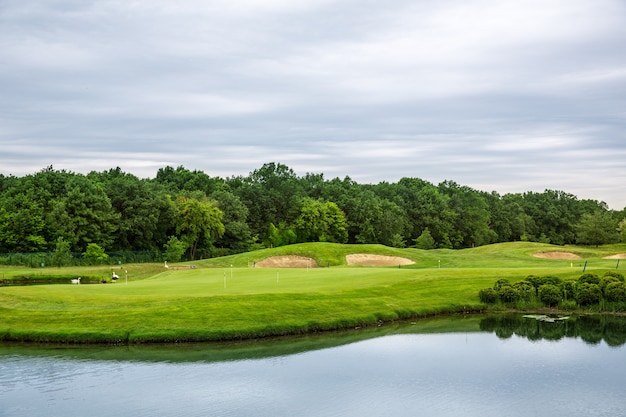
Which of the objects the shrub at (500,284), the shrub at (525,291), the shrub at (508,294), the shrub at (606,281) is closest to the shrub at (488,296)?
the shrub at (508,294)

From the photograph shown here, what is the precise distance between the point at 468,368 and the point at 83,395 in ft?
54.1

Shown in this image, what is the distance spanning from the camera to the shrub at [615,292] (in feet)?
152

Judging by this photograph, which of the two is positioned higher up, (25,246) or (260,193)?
(260,193)

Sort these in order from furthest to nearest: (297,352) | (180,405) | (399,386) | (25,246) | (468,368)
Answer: (25,246)
(297,352)
(468,368)
(399,386)
(180,405)

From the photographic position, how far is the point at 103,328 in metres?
36.9

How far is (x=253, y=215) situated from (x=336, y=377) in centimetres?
9579

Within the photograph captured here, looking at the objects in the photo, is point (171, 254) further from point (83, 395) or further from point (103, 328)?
point (83, 395)

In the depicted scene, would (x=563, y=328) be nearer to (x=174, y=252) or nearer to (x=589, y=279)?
(x=589, y=279)

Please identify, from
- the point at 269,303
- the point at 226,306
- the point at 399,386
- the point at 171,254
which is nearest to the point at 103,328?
the point at 226,306

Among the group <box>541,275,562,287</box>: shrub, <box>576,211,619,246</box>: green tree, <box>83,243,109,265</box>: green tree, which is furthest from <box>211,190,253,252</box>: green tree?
<box>541,275,562,287</box>: shrub

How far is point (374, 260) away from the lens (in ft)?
257

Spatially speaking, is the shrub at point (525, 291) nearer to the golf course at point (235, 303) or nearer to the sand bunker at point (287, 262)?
the golf course at point (235, 303)

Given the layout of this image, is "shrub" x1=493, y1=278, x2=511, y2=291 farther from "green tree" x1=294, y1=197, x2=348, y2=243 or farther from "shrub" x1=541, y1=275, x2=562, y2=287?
"green tree" x1=294, y1=197, x2=348, y2=243

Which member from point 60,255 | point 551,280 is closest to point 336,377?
point 551,280
